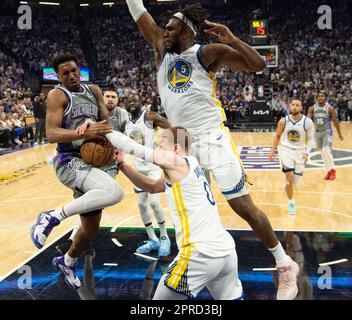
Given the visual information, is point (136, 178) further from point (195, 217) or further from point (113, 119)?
point (113, 119)

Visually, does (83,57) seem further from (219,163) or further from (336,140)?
(219,163)

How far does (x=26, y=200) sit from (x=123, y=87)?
56.1 feet

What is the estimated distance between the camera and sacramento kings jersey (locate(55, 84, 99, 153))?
358 cm

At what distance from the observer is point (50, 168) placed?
11273 mm

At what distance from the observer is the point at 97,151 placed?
339cm

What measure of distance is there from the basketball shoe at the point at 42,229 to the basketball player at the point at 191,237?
106 cm

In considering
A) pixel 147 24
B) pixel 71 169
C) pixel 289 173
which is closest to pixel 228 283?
pixel 71 169

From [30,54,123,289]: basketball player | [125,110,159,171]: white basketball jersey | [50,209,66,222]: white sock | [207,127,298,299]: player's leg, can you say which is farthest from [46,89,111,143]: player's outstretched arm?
[125,110,159,171]: white basketball jersey

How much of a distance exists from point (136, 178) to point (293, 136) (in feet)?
14.2

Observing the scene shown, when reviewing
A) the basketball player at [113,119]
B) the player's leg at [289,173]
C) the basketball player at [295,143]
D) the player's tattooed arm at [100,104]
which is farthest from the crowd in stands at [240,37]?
the player's tattooed arm at [100,104]

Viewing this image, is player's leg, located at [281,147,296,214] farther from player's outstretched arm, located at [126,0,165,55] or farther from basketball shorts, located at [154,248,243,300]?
basketball shorts, located at [154,248,243,300]

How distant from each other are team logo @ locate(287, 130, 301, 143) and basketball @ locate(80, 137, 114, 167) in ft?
13.8

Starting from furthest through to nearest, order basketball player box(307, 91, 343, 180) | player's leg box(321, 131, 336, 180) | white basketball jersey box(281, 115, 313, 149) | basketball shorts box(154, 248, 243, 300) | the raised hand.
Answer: basketball player box(307, 91, 343, 180) → player's leg box(321, 131, 336, 180) → white basketball jersey box(281, 115, 313, 149) → the raised hand → basketball shorts box(154, 248, 243, 300)

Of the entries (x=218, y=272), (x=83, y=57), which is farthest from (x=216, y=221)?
(x=83, y=57)
